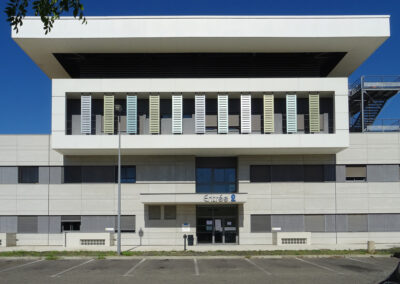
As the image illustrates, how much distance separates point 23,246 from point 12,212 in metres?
2.69

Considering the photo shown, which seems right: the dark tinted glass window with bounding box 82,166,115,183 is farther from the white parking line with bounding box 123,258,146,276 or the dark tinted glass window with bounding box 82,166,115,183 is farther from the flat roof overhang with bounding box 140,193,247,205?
the white parking line with bounding box 123,258,146,276

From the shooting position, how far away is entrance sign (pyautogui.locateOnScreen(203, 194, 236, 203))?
27156 mm

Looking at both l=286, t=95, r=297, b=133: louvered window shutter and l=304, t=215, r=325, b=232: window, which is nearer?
l=286, t=95, r=297, b=133: louvered window shutter

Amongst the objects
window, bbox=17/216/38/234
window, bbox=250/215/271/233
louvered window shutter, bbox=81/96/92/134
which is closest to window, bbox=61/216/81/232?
window, bbox=17/216/38/234

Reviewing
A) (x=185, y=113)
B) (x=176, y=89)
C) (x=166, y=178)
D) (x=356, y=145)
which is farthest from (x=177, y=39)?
(x=356, y=145)

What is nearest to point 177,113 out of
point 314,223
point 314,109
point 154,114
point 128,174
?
point 154,114

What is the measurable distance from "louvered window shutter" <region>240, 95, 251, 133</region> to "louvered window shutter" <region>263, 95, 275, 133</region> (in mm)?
1092

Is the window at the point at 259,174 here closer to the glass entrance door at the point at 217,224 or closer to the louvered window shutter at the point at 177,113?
the glass entrance door at the point at 217,224

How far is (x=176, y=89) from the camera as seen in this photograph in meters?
27.4

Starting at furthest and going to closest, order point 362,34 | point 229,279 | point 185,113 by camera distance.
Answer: point 185,113
point 362,34
point 229,279

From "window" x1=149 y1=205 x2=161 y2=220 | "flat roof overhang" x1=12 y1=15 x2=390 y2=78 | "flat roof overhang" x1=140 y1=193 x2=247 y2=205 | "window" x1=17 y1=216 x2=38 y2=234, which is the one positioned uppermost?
"flat roof overhang" x1=12 y1=15 x2=390 y2=78

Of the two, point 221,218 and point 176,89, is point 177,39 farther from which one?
point 221,218

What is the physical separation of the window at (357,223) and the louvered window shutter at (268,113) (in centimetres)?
855

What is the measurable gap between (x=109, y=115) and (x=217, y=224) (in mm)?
10425
